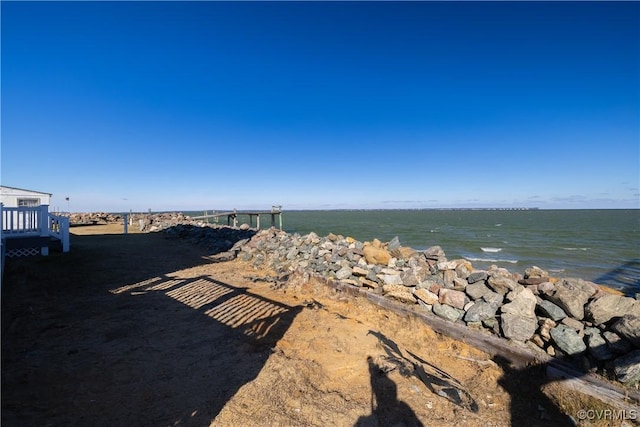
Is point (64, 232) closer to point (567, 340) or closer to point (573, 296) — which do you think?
point (567, 340)

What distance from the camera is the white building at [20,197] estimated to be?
17.6 metres

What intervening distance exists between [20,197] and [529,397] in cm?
2633

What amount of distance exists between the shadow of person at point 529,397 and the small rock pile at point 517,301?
1.58 feet

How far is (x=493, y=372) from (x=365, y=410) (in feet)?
6.77

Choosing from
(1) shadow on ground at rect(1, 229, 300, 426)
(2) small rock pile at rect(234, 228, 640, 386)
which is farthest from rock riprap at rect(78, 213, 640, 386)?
(1) shadow on ground at rect(1, 229, 300, 426)

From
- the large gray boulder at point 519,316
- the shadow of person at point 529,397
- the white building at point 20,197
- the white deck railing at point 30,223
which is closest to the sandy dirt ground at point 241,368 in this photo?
the shadow of person at point 529,397

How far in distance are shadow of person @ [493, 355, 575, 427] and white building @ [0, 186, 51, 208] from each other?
79.5 ft

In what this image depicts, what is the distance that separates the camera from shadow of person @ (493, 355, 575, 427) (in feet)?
10.5

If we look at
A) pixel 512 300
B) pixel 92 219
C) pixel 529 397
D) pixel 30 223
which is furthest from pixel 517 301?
pixel 92 219

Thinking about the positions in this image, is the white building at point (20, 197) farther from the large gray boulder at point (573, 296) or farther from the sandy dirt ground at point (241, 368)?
the large gray boulder at point (573, 296)

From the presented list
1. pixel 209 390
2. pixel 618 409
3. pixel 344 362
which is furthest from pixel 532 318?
pixel 209 390

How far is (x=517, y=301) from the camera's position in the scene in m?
4.65

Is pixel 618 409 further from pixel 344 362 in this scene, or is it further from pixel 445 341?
pixel 344 362

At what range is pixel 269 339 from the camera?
4625 mm
